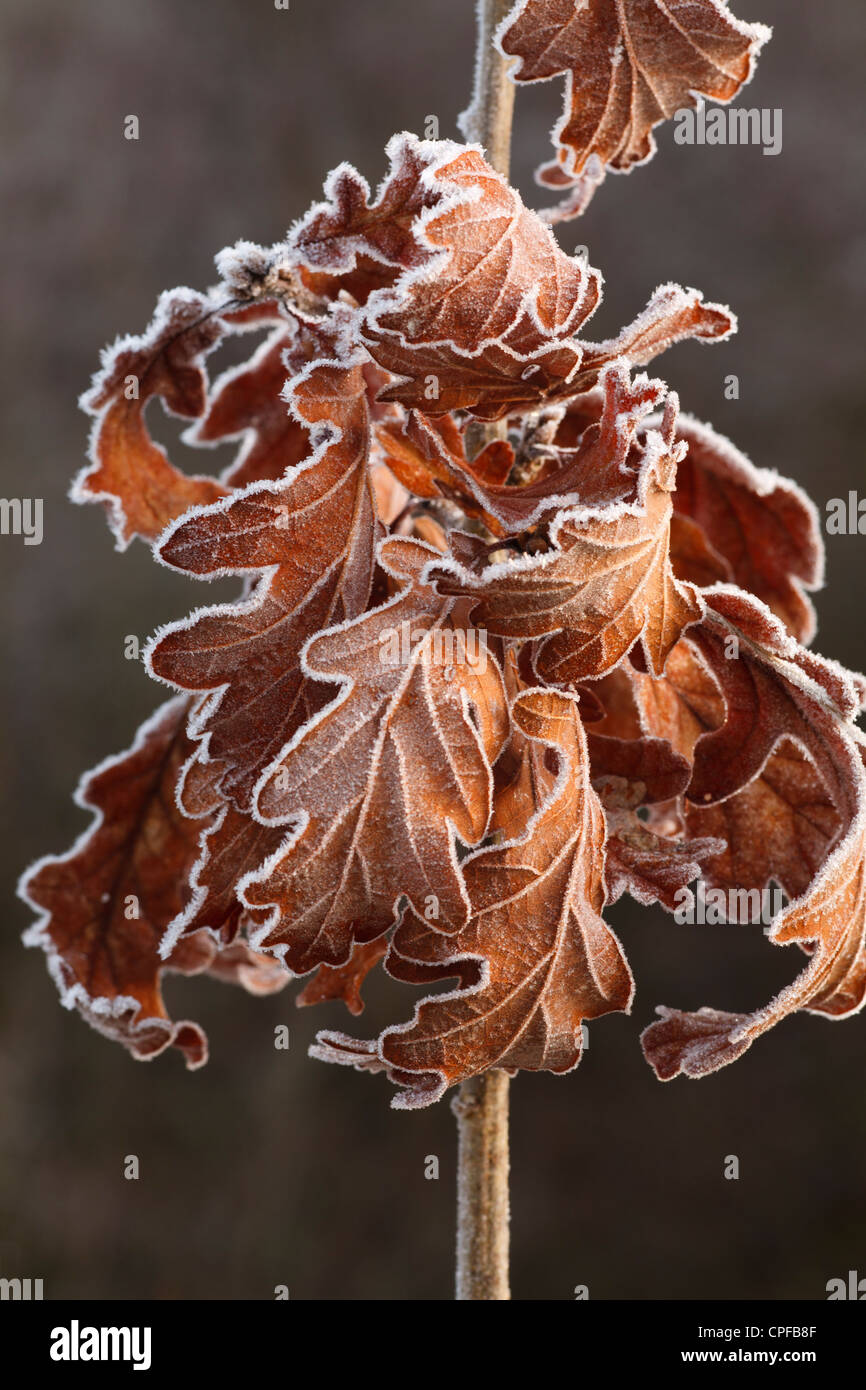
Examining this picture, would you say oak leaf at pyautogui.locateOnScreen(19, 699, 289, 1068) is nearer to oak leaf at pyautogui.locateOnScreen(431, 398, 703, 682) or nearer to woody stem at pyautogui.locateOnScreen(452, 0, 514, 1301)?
woody stem at pyautogui.locateOnScreen(452, 0, 514, 1301)

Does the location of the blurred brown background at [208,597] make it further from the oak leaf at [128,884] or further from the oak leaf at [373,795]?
the oak leaf at [373,795]

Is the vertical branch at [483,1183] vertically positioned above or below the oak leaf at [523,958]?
below

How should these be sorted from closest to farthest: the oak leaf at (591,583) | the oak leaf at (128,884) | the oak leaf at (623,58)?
the oak leaf at (591,583), the oak leaf at (623,58), the oak leaf at (128,884)

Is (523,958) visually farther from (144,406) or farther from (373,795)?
(144,406)

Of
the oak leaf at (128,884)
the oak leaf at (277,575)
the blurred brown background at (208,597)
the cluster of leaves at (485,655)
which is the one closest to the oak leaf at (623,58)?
the cluster of leaves at (485,655)

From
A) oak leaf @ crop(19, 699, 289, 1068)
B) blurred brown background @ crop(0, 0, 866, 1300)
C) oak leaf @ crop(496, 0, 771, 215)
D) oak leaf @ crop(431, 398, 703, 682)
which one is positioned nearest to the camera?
oak leaf @ crop(431, 398, 703, 682)

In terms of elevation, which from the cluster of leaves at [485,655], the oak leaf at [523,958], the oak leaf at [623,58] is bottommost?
the oak leaf at [523,958]

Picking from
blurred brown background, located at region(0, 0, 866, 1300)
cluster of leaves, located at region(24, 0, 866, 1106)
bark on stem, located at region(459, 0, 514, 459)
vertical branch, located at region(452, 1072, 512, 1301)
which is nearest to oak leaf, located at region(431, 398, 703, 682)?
cluster of leaves, located at region(24, 0, 866, 1106)
